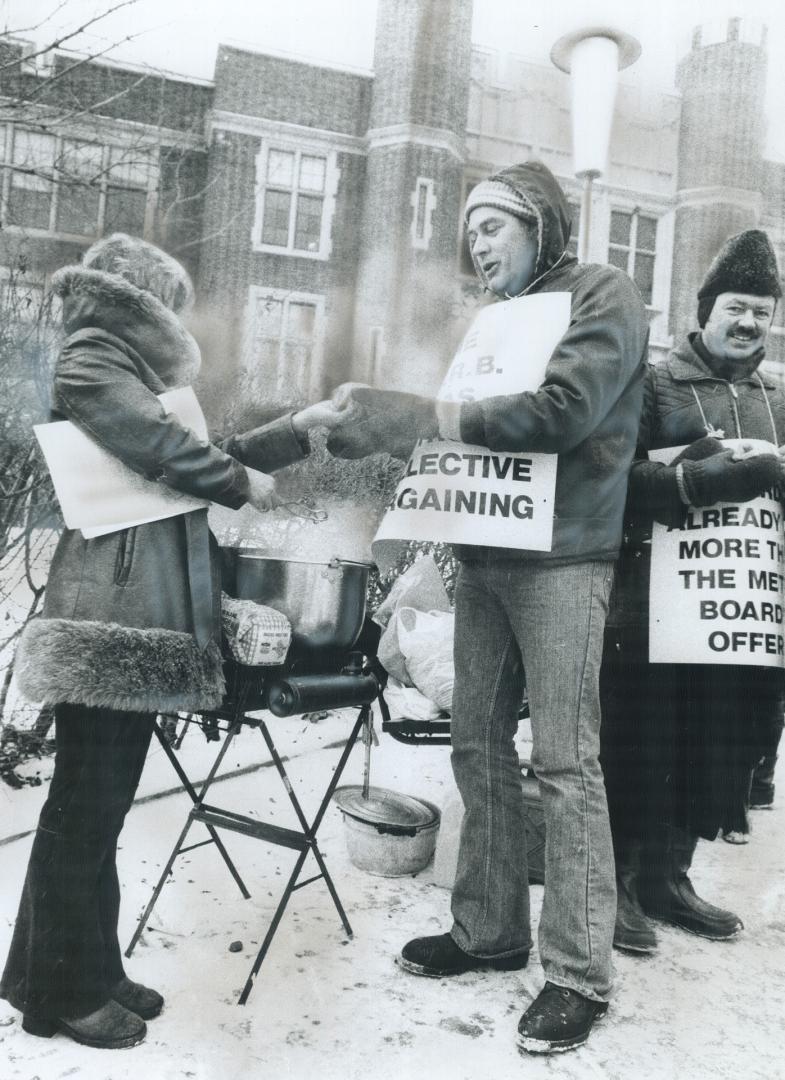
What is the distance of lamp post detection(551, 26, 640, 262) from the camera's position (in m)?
2.29

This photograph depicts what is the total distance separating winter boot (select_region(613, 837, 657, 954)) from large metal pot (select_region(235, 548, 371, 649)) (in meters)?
0.87

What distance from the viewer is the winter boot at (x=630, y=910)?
69.6 inches

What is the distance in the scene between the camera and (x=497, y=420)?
1376mm

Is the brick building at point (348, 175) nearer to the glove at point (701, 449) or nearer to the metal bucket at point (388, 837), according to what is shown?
the glove at point (701, 449)

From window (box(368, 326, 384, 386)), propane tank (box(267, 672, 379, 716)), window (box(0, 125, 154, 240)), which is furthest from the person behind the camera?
window (box(368, 326, 384, 386))

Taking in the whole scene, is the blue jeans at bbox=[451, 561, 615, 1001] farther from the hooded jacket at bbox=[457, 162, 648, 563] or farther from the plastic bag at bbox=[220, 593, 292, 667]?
the plastic bag at bbox=[220, 593, 292, 667]

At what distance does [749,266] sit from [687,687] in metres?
0.99

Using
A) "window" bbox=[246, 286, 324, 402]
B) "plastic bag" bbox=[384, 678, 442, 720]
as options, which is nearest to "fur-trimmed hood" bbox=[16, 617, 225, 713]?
"plastic bag" bbox=[384, 678, 442, 720]

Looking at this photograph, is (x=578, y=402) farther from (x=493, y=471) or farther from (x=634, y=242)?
(x=634, y=242)

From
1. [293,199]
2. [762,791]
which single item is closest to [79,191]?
[293,199]

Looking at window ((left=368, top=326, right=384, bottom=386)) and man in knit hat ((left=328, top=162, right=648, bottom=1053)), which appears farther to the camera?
window ((left=368, top=326, right=384, bottom=386))

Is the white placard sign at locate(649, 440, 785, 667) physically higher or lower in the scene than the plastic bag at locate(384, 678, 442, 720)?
higher

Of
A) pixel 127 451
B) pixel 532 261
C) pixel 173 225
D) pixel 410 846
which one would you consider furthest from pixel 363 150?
pixel 410 846

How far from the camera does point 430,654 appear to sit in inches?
84.4
